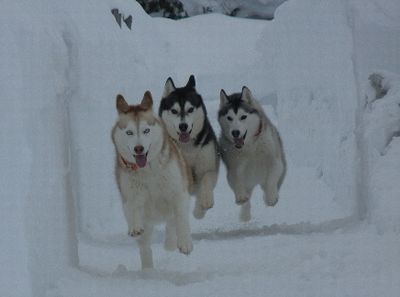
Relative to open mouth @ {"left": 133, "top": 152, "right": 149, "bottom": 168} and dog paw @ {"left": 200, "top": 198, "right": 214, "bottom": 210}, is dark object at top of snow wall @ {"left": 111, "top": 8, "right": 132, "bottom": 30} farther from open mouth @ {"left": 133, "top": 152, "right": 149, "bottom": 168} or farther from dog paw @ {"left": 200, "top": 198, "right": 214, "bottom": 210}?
open mouth @ {"left": 133, "top": 152, "right": 149, "bottom": 168}

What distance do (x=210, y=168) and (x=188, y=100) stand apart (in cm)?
68

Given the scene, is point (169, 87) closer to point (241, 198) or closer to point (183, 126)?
point (183, 126)

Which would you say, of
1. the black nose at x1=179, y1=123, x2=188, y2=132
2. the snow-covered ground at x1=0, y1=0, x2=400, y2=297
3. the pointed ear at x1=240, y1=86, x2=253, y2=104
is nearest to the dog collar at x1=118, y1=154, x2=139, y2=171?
the snow-covered ground at x1=0, y1=0, x2=400, y2=297

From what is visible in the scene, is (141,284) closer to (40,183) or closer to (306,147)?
(40,183)

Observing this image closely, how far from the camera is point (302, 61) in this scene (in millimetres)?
17812

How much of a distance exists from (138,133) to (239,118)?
2333mm

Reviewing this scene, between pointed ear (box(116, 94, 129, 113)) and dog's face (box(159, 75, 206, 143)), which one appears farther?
dog's face (box(159, 75, 206, 143))

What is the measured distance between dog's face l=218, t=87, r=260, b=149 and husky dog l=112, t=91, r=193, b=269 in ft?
5.46

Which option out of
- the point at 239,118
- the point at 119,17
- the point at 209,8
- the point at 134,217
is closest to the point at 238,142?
the point at 239,118

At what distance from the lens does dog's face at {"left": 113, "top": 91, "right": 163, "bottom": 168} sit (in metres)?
6.67

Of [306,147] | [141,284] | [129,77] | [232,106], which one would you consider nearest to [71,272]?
[141,284]

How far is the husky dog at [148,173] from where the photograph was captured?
672 centimetres

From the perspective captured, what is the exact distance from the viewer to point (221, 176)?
51.8 feet

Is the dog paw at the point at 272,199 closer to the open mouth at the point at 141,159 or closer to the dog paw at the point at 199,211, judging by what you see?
the dog paw at the point at 199,211
